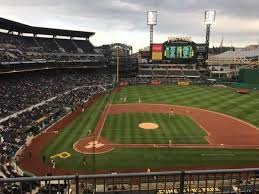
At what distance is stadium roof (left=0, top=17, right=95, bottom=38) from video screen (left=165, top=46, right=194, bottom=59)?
2664 centimetres

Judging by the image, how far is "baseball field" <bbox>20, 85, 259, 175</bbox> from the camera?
2764 cm

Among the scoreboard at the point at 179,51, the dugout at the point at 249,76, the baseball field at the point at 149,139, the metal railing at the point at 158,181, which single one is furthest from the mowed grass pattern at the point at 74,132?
the dugout at the point at 249,76

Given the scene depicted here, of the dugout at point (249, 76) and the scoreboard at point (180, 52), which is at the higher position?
the scoreboard at point (180, 52)

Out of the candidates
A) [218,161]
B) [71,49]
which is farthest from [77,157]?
[71,49]

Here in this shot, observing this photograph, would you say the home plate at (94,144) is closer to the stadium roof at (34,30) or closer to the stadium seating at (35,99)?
the stadium seating at (35,99)

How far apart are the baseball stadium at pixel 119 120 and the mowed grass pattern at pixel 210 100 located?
0.18 m

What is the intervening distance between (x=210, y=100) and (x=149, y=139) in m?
28.9

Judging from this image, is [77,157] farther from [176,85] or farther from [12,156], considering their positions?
[176,85]

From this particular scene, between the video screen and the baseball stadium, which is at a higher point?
the video screen

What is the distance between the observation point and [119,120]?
43.0 meters

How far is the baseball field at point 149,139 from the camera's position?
27.6 metres

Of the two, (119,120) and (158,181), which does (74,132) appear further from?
(158,181)

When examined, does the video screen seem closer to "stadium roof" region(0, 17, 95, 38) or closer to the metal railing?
"stadium roof" region(0, 17, 95, 38)

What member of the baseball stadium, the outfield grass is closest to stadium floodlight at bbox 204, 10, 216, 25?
the baseball stadium
